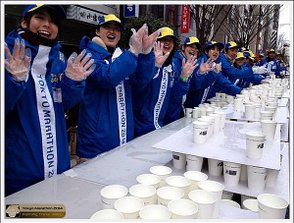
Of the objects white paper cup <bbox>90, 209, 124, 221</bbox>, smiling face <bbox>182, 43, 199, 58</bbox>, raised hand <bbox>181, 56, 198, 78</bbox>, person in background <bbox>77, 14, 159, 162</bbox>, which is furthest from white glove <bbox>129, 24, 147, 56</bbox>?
smiling face <bbox>182, 43, 199, 58</bbox>

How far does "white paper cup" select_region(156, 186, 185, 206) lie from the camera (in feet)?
3.95

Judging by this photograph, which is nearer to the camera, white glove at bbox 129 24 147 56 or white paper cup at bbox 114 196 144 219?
white paper cup at bbox 114 196 144 219

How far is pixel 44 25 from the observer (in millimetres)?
1949

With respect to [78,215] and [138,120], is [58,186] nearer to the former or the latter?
[78,215]

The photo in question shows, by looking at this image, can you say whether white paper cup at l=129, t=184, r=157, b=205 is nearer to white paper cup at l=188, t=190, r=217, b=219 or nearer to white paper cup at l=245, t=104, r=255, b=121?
white paper cup at l=188, t=190, r=217, b=219

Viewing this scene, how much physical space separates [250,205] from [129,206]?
0.66 metres

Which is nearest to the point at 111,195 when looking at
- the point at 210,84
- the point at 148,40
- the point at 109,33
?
the point at 148,40

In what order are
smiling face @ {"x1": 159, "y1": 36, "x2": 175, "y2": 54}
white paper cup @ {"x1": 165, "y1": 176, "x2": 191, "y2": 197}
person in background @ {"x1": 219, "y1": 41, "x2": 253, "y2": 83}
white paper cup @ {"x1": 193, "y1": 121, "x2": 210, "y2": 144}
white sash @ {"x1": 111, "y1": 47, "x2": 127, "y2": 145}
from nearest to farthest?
white paper cup @ {"x1": 165, "y1": 176, "x2": 191, "y2": 197}, white paper cup @ {"x1": 193, "y1": 121, "x2": 210, "y2": 144}, white sash @ {"x1": 111, "y1": 47, "x2": 127, "y2": 145}, smiling face @ {"x1": 159, "y1": 36, "x2": 175, "y2": 54}, person in background @ {"x1": 219, "y1": 41, "x2": 253, "y2": 83}

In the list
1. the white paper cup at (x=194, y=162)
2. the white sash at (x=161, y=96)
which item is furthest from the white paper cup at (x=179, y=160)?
the white sash at (x=161, y=96)

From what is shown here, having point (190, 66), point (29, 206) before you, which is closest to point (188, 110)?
point (190, 66)

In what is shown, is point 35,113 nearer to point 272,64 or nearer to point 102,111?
point 102,111

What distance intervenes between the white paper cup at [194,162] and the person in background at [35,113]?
893mm

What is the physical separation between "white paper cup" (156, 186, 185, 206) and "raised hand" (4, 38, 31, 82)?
1.03m

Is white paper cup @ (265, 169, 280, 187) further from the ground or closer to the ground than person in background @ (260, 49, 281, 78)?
closer to the ground
